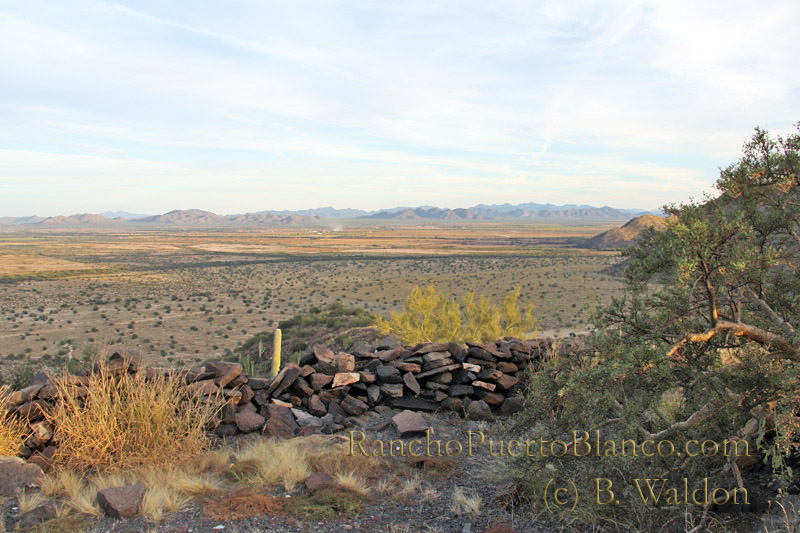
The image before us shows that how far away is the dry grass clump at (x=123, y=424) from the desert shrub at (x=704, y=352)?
4.15m

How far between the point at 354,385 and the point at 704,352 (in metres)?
5.32

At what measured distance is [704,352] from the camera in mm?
4734

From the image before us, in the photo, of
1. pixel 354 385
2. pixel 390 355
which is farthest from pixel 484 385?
pixel 354 385

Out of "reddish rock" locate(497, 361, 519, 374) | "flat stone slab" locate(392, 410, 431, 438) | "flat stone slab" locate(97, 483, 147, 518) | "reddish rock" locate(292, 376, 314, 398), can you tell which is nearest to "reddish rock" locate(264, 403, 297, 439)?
"reddish rock" locate(292, 376, 314, 398)

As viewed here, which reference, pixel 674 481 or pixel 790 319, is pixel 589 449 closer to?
pixel 674 481

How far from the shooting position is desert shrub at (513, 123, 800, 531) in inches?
161

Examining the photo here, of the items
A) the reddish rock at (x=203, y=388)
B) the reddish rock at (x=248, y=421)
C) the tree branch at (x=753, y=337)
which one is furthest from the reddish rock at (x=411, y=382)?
the tree branch at (x=753, y=337)

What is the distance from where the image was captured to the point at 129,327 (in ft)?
96.6

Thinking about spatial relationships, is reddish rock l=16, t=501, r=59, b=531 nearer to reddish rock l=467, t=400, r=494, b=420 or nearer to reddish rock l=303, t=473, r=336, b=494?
reddish rock l=303, t=473, r=336, b=494

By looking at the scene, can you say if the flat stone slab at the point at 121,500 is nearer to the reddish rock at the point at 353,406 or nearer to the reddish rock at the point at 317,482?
the reddish rock at the point at 317,482

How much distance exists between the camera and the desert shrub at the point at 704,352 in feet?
13.4

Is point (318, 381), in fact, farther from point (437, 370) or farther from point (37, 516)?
point (37, 516)

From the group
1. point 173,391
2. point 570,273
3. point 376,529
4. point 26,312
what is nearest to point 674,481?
point 376,529

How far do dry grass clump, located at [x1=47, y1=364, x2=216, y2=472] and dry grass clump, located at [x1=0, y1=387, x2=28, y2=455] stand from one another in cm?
33
